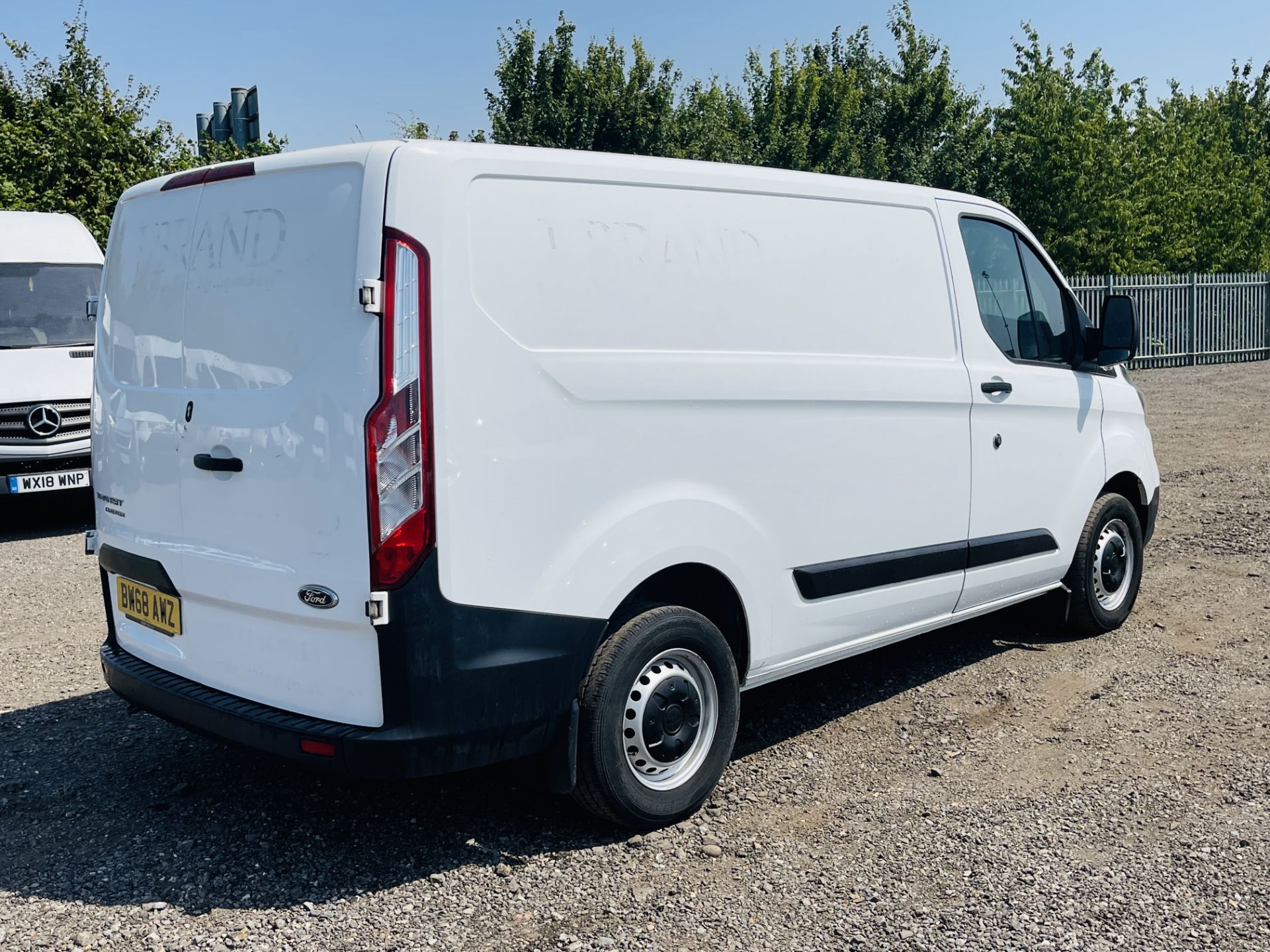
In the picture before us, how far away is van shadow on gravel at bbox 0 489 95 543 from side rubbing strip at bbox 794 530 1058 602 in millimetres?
7097

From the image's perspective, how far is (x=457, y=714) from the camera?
3322 millimetres

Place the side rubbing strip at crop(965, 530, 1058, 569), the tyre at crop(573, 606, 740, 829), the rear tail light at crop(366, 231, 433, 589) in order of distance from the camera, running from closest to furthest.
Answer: the rear tail light at crop(366, 231, 433, 589)
the tyre at crop(573, 606, 740, 829)
the side rubbing strip at crop(965, 530, 1058, 569)

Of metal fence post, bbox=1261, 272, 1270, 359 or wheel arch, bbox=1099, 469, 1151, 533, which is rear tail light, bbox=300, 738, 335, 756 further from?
metal fence post, bbox=1261, 272, 1270, 359

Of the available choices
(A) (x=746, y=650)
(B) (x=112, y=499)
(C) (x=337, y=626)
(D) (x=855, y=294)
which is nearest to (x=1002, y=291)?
(D) (x=855, y=294)

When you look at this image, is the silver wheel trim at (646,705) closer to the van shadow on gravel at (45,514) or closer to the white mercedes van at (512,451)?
the white mercedes van at (512,451)

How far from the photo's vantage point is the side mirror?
5516 millimetres

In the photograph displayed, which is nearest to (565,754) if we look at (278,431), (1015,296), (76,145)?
(278,431)

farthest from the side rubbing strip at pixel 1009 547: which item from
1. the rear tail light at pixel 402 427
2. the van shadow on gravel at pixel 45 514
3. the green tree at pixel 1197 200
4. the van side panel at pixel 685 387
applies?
the green tree at pixel 1197 200

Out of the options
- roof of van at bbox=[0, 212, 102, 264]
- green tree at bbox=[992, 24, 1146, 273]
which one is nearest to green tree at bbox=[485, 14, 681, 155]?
green tree at bbox=[992, 24, 1146, 273]

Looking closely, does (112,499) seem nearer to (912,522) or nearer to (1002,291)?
(912,522)

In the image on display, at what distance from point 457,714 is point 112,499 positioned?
160 cm

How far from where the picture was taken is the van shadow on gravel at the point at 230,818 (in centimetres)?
358

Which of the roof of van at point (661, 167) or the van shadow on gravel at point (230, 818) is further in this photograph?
the van shadow on gravel at point (230, 818)

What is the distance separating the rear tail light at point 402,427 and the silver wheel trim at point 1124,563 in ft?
12.5
